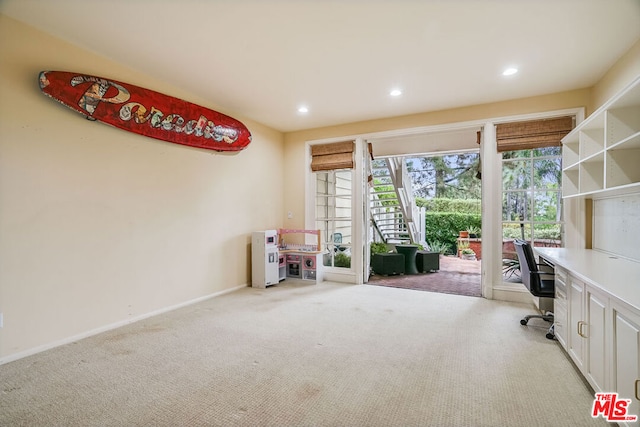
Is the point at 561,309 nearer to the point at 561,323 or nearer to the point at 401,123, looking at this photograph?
the point at 561,323

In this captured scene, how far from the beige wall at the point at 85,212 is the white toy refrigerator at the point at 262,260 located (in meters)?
0.61

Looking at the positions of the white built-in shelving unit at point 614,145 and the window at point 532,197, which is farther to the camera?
the window at point 532,197

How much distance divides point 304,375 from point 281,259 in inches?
121

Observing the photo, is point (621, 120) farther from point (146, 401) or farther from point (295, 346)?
point (146, 401)

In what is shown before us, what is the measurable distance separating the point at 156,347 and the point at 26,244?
4.43 feet

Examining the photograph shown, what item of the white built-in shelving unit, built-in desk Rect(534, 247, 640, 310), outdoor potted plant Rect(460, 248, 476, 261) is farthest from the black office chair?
outdoor potted plant Rect(460, 248, 476, 261)

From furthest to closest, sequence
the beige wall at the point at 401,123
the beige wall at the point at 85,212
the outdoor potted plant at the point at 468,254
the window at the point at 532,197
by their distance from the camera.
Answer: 1. the outdoor potted plant at the point at 468,254
2. the window at the point at 532,197
3. the beige wall at the point at 401,123
4. the beige wall at the point at 85,212

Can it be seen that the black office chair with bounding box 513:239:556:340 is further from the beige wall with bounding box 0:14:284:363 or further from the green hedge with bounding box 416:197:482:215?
the green hedge with bounding box 416:197:482:215

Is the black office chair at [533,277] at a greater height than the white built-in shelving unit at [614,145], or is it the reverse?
the white built-in shelving unit at [614,145]

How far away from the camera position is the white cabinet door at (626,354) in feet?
4.68

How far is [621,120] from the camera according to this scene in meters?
2.38

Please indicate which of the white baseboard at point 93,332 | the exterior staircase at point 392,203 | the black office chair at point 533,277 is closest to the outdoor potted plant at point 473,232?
the exterior staircase at point 392,203

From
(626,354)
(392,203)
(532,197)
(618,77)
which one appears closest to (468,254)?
(392,203)

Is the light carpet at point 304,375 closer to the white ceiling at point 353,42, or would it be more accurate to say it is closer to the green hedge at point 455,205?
the white ceiling at point 353,42
